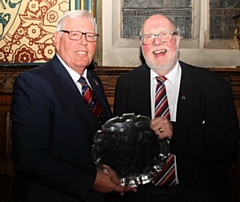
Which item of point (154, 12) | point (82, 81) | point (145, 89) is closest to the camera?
point (82, 81)

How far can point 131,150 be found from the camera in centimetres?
178

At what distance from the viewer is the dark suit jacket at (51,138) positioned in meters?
1.60

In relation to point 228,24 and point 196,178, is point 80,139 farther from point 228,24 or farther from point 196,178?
point 228,24

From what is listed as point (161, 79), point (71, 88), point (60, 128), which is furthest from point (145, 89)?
point (60, 128)

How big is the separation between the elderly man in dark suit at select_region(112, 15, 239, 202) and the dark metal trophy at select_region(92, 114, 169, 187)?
0.07m

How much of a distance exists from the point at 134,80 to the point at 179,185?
584 millimetres

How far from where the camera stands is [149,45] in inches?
75.4

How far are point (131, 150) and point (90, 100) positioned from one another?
0.30 m

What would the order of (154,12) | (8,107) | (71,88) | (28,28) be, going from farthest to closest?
1. (154,12)
2. (28,28)
3. (8,107)
4. (71,88)

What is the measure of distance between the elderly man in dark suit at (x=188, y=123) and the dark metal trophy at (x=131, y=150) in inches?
2.8

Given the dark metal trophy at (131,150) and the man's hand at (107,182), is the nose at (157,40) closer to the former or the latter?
the dark metal trophy at (131,150)

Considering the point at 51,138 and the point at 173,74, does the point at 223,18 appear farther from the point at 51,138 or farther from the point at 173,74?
the point at 51,138

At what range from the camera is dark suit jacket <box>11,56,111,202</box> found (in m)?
1.60

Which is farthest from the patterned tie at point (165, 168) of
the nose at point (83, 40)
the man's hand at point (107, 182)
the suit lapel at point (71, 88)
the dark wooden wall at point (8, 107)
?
the dark wooden wall at point (8, 107)
